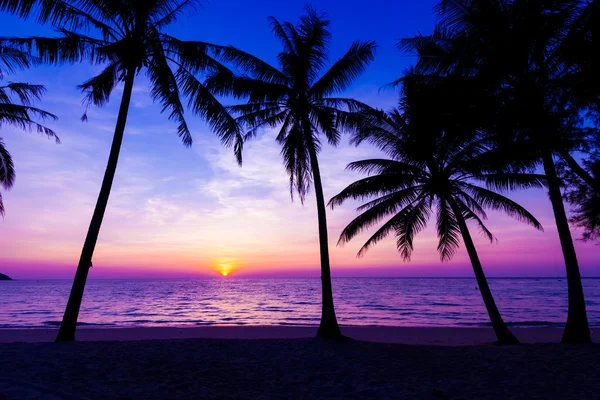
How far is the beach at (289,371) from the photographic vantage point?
5.81m

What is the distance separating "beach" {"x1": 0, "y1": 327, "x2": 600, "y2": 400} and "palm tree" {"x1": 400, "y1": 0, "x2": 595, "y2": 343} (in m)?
3.99

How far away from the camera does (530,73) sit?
33.0 ft

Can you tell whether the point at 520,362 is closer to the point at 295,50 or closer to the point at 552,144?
the point at 552,144

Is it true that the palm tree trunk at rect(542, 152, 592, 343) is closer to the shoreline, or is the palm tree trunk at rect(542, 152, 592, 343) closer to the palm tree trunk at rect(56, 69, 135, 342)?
the shoreline

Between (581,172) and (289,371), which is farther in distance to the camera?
(581,172)

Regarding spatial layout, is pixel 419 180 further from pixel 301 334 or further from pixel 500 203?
pixel 301 334

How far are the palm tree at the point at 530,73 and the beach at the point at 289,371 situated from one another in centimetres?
399

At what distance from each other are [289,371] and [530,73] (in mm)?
9227

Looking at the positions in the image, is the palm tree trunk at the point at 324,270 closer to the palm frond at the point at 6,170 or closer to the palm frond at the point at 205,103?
the palm frond at the point at 205,103

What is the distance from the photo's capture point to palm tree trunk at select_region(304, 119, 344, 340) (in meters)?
12.3

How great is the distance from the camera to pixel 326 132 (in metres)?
13.7

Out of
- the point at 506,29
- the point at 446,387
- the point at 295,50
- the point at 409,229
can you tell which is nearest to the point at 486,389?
the point at 446,387

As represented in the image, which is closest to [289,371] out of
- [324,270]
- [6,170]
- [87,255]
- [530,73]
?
[324,270]

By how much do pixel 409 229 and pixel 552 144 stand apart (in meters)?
6.02
